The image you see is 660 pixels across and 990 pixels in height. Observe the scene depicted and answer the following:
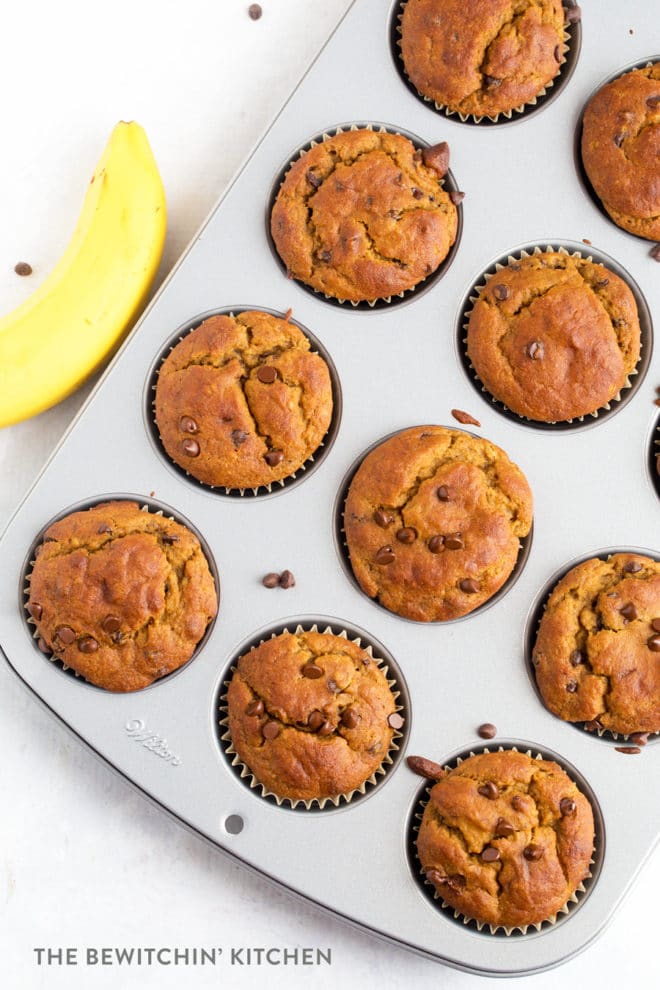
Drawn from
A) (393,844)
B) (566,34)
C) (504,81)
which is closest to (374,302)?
(504,81)

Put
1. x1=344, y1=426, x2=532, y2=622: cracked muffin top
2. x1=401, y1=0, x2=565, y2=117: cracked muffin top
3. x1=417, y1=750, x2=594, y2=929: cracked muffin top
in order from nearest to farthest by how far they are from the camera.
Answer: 1. x1=417, y1=750, x2=594, y2=929: cracked muffin top
2. x1=344, y1=426, x2=532, y2=622: cracked muffin top
3. x1=401, y1=0, x2=565, y2=117: cracked muffin top

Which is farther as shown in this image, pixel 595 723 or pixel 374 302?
pixel 374 302

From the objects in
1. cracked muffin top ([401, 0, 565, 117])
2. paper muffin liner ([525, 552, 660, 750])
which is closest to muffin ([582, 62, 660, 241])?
cracked muffin top ([401, 0, 565, 117])

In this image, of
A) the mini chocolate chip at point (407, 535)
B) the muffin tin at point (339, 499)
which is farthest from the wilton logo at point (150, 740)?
the mini chocolate chip at point (407, 535)

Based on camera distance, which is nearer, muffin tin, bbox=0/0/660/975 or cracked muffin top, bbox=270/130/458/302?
muffin tin, bbox=0/0/660/975

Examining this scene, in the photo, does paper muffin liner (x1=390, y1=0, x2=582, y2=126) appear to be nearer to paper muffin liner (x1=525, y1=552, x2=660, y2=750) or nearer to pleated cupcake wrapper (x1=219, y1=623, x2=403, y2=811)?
paper muffin liner (x1=525, y1=552, x2=660, y2=750)

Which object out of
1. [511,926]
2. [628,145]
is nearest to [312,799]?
[511,926]

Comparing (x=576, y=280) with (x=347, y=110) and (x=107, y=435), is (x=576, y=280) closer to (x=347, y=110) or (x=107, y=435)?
(x=347, y=110)
